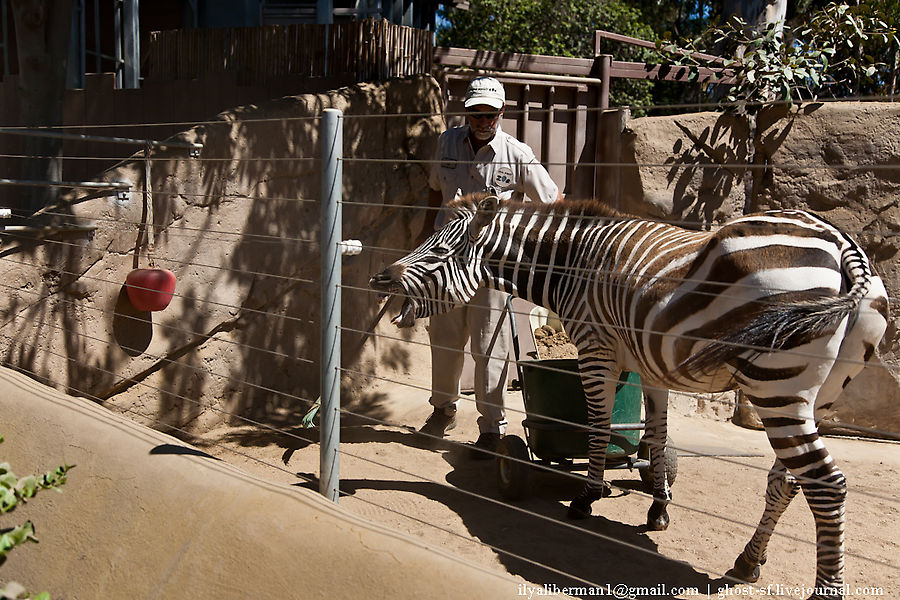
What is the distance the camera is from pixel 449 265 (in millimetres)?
4500

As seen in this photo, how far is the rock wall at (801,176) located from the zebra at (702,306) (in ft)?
5.91

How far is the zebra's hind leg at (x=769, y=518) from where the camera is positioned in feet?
12.0

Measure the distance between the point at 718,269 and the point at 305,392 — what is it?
344cm

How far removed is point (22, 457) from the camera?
3502mm

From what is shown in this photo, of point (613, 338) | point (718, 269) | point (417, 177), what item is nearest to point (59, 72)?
point (417, 177)

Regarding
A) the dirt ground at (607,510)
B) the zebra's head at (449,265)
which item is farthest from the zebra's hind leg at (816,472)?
the zebra's head at (449,265)

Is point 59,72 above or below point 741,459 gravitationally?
above

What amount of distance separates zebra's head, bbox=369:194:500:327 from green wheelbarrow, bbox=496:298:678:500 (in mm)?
448

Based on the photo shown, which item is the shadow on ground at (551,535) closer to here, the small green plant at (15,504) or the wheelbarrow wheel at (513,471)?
the wheelbarrow wheel at (513,471)

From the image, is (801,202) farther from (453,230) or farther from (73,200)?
(73,200)

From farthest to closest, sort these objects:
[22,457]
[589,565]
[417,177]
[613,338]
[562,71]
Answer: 1. [562,71]
2. [417,177]
3. [613,338]
4. [589,565]
5. [22,457]

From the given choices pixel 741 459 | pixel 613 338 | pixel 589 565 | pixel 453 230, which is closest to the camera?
pixel 589 565

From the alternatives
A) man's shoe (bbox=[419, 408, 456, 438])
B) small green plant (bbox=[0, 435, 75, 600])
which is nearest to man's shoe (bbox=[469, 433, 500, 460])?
man's shoe (bbox=[419, 408, 456, 438])

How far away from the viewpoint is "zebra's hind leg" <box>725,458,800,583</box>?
3.66 metres
